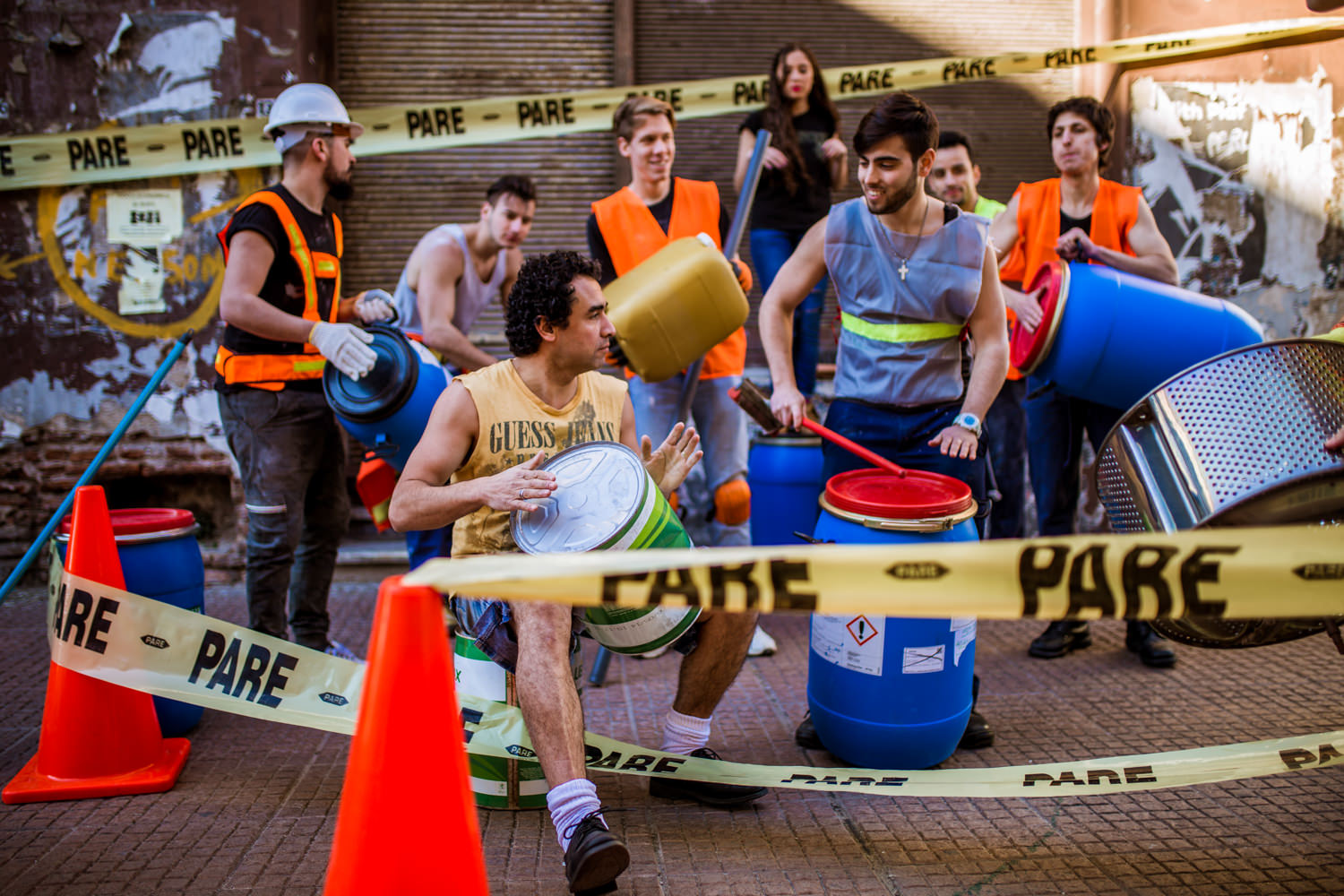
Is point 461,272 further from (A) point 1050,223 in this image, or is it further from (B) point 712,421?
(A) point 1050,223

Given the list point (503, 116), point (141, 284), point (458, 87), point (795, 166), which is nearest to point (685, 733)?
point (795, 166)

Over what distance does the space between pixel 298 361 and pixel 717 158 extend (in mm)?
3217

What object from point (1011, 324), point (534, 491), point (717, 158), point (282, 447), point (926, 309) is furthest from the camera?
point (717, 158)

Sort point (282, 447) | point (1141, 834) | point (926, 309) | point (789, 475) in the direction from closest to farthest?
point (1141, 834)
point (926, 309)
point (282, 447)
point (789, 475)

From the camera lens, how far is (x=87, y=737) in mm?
2773

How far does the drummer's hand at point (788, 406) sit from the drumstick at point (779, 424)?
0.04 meters

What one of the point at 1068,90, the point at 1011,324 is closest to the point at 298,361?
the point at 1011,324

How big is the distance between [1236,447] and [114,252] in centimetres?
524

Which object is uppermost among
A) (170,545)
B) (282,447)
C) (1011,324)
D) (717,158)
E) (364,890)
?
(717,158)

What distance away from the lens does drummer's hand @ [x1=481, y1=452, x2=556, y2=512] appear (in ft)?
7.75

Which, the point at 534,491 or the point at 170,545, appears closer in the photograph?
the point at 534,491

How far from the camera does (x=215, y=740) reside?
3.17 meters

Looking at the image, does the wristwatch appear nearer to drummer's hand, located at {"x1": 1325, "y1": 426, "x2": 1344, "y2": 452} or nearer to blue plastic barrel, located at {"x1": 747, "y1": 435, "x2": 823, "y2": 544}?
drummer's hand, located at {"x1": 1325, "y1": 426, "x2": 1344, "y2": 452}

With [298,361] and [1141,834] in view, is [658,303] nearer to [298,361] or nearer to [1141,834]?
[298,361]
